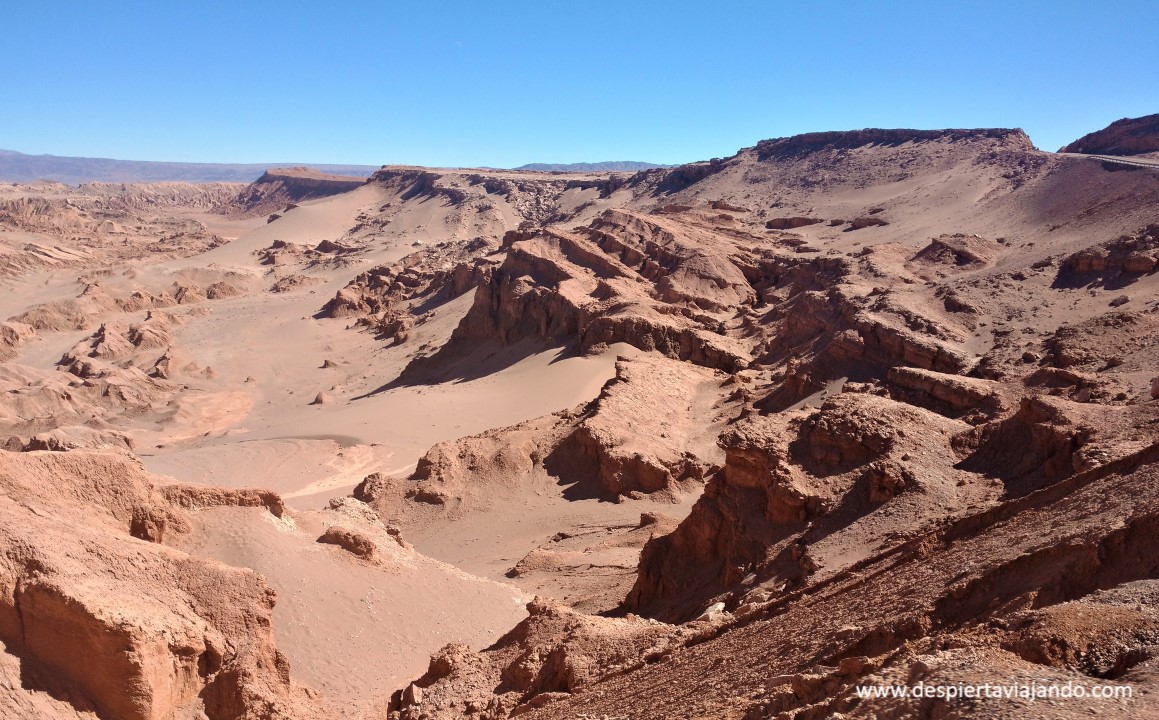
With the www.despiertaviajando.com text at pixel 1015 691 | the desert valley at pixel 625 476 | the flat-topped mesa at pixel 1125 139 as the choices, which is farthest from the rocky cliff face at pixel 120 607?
the flat-topped mesa at pixel 1125 139

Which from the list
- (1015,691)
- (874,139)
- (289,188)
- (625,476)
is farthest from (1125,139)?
(289,188)

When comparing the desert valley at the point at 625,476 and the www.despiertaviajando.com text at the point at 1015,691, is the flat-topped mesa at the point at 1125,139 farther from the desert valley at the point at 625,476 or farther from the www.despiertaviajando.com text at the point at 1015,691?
the www.despiertaviajando.com text at the point at 1015,691

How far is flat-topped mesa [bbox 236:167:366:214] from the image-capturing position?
90887 mm

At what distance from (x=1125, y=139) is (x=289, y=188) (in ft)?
276

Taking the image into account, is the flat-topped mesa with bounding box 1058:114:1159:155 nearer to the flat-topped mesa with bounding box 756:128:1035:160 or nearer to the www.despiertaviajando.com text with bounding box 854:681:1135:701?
the flat-topped mesa with bounding box 756:128:1035:160

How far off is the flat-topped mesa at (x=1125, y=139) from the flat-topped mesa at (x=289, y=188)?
65.3m

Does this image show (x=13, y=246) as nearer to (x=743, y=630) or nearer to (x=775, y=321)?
(x=775, y=321)

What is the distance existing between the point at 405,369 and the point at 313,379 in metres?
4.25

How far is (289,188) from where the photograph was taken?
97500 millimetres

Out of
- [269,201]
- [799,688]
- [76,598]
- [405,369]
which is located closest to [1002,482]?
[799,688]

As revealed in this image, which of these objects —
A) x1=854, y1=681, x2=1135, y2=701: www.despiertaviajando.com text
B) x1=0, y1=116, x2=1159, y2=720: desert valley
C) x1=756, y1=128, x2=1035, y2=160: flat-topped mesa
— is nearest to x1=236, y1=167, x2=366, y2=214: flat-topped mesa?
x1=756, y1=128, x2=1035, y2=160: flat-topped mesa

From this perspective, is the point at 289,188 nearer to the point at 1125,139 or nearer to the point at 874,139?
the point at 874,139

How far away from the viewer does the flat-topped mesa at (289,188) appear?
298 feet

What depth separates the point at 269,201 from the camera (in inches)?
3829
